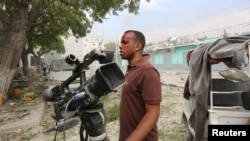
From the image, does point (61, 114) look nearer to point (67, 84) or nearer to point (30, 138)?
point (67, 84)

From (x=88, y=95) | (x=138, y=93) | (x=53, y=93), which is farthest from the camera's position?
(x=138, y=93)

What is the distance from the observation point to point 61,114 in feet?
5.41

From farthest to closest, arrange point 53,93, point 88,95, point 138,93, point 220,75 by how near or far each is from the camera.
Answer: point 220,75 < point 138,93 < point 53,93 < point 88,95

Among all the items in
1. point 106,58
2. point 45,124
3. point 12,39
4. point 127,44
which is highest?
point 12,39

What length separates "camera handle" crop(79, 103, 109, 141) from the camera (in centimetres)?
168

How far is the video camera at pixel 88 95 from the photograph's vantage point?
1581 millimetres

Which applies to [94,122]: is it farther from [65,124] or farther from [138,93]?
[138,93]

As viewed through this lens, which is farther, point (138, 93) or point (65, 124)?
point (138, 93)

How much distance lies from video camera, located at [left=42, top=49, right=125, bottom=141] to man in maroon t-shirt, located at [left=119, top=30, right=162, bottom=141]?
266 millimetres

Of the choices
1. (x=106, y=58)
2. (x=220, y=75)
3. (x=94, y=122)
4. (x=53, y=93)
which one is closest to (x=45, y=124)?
(x=220, y=75)

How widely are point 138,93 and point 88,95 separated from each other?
46cm

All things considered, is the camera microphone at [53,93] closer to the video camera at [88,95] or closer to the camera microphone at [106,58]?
the video camera at [88,95]

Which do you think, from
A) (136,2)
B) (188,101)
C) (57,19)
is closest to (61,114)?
(188,101)

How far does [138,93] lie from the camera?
1.94 m
